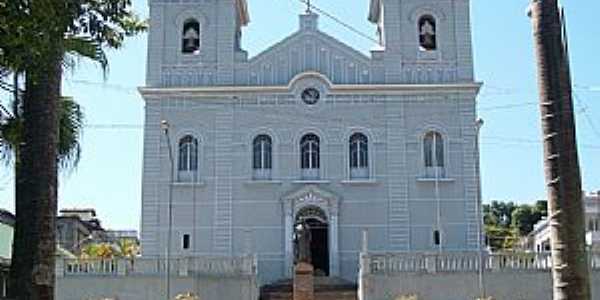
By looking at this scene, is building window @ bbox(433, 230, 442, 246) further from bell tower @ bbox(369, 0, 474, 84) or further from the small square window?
the small square window

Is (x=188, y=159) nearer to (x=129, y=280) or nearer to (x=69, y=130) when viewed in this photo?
(x=129, y=280)

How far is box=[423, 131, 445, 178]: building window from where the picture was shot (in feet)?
100

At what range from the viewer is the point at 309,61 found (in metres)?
31.8

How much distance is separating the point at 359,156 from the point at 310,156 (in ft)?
5.90

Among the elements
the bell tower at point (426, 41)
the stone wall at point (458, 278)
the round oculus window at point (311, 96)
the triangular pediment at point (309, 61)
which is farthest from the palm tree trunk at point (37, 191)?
the bell tower at point (426, 41)

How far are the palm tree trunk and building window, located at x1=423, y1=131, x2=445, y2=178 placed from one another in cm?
2325

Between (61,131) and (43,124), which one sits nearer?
(43,124)

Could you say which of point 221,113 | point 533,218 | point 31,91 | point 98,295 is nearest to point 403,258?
point 98,295

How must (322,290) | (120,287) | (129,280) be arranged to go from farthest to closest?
(322,290), (129,280), (120,287)

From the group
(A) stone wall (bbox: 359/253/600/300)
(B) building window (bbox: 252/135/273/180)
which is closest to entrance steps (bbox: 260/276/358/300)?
(A) stone wall (bbox: 359/253/600/300)

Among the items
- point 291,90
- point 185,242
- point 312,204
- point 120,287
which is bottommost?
point 120,287

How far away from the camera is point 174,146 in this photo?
3105 cm

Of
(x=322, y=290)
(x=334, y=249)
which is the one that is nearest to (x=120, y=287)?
(x=322, y=290)

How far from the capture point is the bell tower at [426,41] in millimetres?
31453
